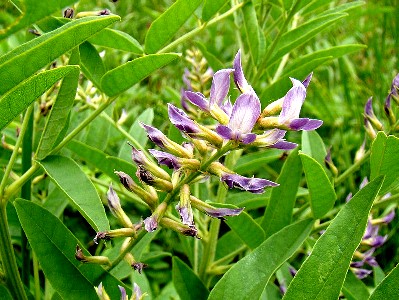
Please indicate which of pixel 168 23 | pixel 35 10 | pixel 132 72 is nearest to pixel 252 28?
pixel 168 23

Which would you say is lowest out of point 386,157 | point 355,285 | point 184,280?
point 355,285

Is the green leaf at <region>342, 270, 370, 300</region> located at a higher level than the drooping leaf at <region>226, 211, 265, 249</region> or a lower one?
lower

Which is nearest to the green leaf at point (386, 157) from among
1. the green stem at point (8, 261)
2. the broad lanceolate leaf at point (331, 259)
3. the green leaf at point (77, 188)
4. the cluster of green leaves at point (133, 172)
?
the cluster of green leaves at point (133, 172)

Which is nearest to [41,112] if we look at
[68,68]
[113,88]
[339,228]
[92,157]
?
[92,157]

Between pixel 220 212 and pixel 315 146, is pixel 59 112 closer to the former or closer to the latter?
pixel 220 212

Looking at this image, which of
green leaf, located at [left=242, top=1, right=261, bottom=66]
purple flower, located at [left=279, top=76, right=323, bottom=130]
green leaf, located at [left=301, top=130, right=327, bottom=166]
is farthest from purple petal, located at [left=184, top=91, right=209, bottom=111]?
green leaf, located at [left=301, top=130, right=327, bottom=166]

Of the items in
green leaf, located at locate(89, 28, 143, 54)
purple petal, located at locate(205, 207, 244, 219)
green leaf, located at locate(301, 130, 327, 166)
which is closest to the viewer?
purple petal, located at locate(205, 207, 244, 219)

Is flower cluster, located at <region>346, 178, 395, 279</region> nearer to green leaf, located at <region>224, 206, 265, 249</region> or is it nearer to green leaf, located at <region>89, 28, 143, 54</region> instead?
green leaf, located at <region>224, 206, 265, 249</region>
